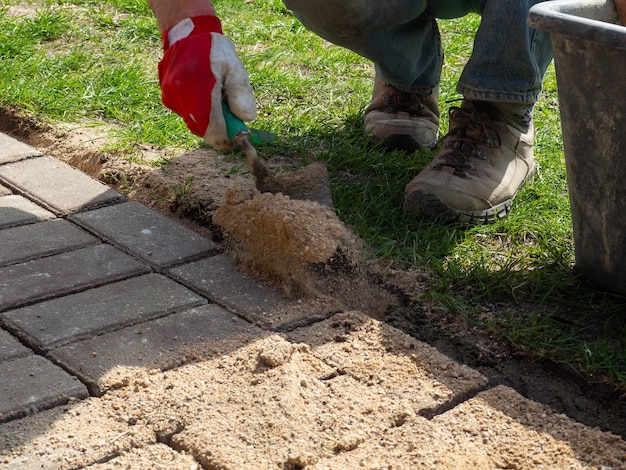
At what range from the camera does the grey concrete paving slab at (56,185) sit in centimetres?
312

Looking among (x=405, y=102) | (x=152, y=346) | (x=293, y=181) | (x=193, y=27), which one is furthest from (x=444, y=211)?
(x=152, y=346)

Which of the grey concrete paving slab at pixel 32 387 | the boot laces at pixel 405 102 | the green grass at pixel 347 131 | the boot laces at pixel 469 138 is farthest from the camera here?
the boot laces at pixel 405 102

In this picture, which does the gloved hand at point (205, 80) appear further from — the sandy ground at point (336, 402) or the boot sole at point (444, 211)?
the boot sole at point (444, 211)

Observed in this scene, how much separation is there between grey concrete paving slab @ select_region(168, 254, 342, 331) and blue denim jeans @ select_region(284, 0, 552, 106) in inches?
39.0

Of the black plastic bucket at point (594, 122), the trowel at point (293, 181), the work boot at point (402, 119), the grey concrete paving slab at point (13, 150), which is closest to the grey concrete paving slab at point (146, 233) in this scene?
the trowel at point (293, 181)

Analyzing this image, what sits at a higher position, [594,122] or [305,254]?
[594,122]

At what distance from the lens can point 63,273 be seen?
105 inches

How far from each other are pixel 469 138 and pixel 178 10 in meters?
1.08

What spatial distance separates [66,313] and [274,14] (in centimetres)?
305

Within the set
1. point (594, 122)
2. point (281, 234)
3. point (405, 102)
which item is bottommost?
point (281, 234)

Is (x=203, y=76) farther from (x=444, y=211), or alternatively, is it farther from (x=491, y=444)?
(x=491, y=444)

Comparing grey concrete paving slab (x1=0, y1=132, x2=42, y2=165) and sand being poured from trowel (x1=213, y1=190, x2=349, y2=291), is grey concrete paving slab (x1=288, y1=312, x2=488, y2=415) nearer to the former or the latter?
sand being poured from trowel (x1=213, y1=190, x2=349, y2=291)

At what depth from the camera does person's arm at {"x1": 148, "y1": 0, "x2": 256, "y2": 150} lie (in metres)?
2.61

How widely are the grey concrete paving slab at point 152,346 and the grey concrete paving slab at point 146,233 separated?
1.21 feet
